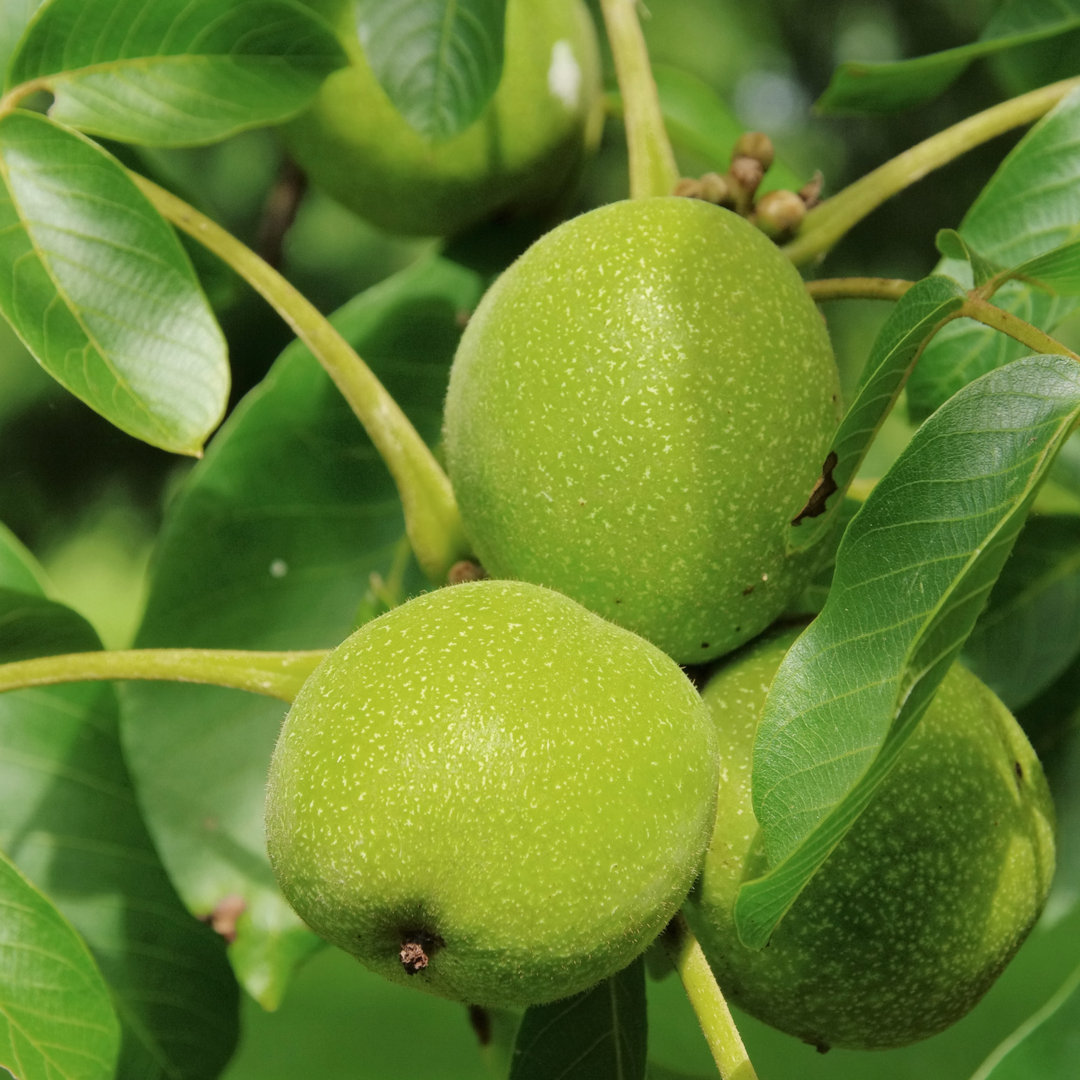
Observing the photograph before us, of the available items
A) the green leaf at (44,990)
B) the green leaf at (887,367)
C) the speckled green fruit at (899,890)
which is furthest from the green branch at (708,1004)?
the green leaf at (44,990)

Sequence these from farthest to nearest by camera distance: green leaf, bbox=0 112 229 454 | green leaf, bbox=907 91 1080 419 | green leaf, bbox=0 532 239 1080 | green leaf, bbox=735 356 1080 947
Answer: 1. green leaf, bbox=0 532 239 1080
2. green leaf, bbox=907 91 1080 419
3. green leaf, bbox=0 112 229 454
4. green leaf, bbox=735 356 1080 947

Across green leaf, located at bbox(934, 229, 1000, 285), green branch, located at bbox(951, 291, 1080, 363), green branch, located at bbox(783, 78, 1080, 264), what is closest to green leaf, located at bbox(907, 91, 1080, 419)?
green branch, located at bbox(783, 78, 1080, 264)

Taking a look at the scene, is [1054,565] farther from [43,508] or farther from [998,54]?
[43,508]

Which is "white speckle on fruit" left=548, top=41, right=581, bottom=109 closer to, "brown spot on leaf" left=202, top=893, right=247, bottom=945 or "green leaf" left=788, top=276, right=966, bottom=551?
"green leaf" left=788, top=276, right=966, bottom=551

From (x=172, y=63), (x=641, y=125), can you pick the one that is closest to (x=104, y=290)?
(x=172, y=63)

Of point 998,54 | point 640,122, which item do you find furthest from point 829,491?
point 998,54

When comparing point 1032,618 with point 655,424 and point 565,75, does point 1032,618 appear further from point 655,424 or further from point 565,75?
point 565,75

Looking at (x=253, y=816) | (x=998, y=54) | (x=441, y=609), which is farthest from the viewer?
(x=998, y=54)
